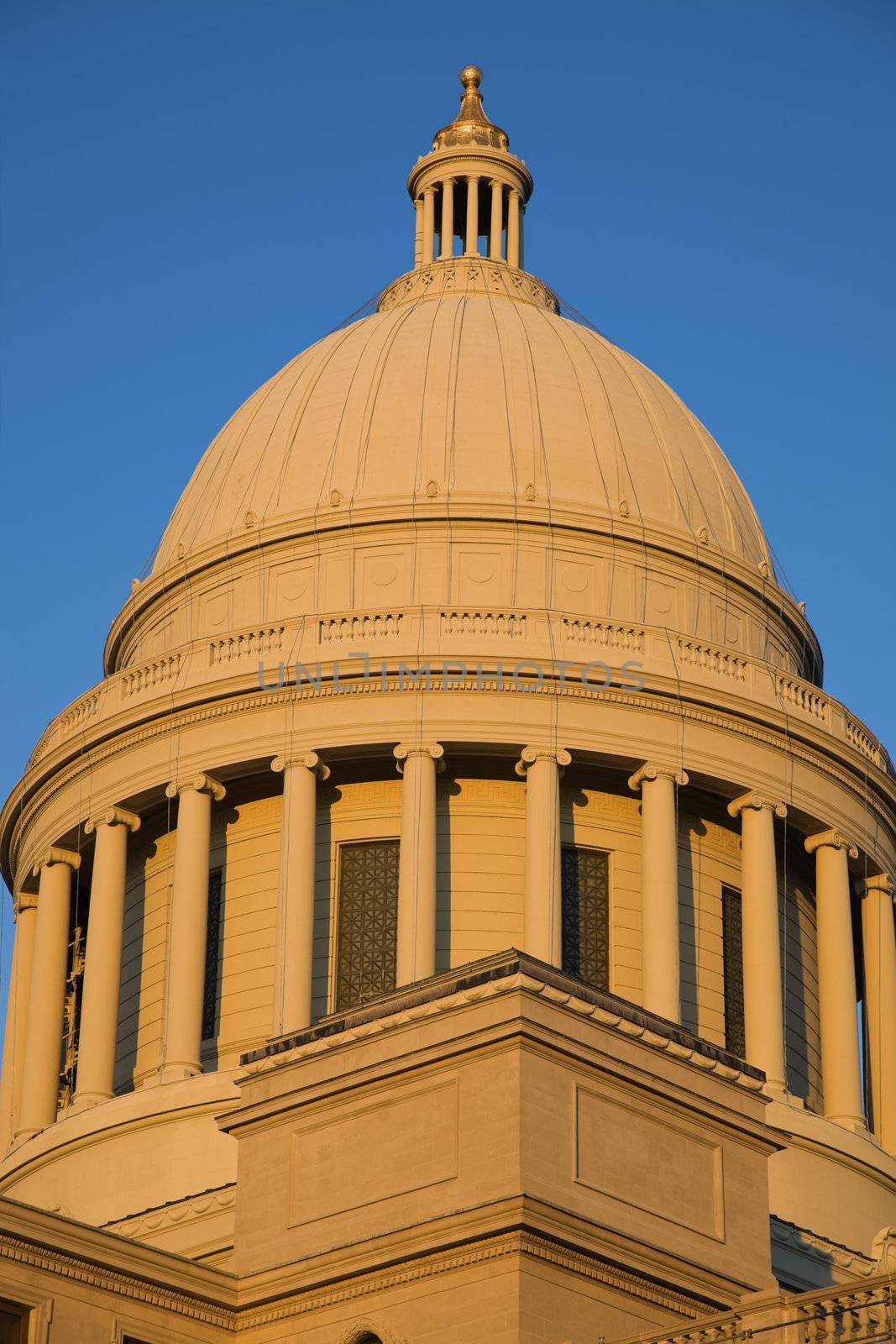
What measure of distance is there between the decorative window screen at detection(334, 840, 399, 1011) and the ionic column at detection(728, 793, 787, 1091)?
6.87 meters

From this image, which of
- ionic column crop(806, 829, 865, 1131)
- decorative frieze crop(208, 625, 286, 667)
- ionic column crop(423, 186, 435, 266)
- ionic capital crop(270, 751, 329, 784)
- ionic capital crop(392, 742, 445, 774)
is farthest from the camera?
ionic column crop(423, 186, 435, 266)

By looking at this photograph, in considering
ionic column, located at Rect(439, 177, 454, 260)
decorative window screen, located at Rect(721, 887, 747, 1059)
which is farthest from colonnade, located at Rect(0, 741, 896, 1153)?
ionic column, located at Rect(439, 177, 454, 260)

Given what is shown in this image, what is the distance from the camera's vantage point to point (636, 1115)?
1593 inches

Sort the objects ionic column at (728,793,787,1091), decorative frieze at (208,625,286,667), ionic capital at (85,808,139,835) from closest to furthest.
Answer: ionic column at (728,793,787,1091)
decorative frieze at (208,625,286,667)
ionic capital at (85,808,139,835)

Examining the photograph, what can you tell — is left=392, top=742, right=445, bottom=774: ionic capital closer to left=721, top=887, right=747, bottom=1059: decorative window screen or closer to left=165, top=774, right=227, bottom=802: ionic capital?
left=165, top=774, right=227, bottom=802: ionic capital

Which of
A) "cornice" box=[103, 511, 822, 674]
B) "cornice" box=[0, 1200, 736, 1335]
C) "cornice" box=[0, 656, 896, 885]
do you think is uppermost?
"cornice" box=[103, 511, 822, 674]

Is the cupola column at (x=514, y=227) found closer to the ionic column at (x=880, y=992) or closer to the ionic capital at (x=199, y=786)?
the ionic capital at (x=199, y=786)

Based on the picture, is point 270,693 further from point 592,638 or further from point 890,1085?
point 890,1085

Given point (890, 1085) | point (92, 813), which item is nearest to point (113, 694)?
point (92, 813)

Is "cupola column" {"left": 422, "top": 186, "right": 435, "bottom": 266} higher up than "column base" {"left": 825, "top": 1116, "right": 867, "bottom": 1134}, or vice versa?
"cupola column" {"left": 422, "top": 186, "right": 435, "bottom": 266}

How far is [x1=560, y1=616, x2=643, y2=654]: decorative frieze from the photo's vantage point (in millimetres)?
58938

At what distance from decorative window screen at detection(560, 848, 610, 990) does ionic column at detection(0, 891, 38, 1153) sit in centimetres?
1168

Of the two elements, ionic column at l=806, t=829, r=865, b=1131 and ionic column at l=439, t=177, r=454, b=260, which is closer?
ionic column at l=806, t=829, r=865, b=1131

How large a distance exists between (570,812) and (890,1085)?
8864mm
